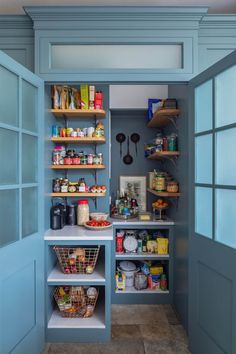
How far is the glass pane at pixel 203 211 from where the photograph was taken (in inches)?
63.2

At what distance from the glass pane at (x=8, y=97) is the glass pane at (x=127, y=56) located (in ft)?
1.53

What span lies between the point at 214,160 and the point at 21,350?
1.75 meters

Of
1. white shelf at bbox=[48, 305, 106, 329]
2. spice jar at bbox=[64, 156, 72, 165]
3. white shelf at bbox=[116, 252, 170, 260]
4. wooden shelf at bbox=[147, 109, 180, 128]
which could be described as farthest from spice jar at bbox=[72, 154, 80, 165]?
white shelf at bbox=[48, 305, 106, 329]

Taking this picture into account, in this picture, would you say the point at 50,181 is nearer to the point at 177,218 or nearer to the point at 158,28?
the point at 177,218

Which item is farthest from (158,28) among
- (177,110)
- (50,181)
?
(50,181)

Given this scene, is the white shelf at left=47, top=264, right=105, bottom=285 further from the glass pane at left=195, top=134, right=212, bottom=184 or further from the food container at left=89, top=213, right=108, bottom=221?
the glass pane at left=195, top=134, right=212, bottom=184

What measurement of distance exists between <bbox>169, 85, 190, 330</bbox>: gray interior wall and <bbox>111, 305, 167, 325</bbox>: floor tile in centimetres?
19

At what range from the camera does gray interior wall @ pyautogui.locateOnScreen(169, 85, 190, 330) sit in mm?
2047

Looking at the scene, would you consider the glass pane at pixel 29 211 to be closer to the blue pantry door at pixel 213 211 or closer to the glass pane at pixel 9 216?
the glass pane at pixel 9 216

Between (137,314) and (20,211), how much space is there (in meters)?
1.62

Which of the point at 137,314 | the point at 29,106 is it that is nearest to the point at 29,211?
the point at 29,106

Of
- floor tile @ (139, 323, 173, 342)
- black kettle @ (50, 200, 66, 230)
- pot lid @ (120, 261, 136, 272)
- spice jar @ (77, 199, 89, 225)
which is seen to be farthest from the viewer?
pot lid @ (120, 261, 136, 272)

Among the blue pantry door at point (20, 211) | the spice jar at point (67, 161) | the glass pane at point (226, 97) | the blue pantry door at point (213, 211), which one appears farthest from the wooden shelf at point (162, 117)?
the blue pantry door at point (20, 211)

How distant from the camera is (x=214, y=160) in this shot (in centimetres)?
154
